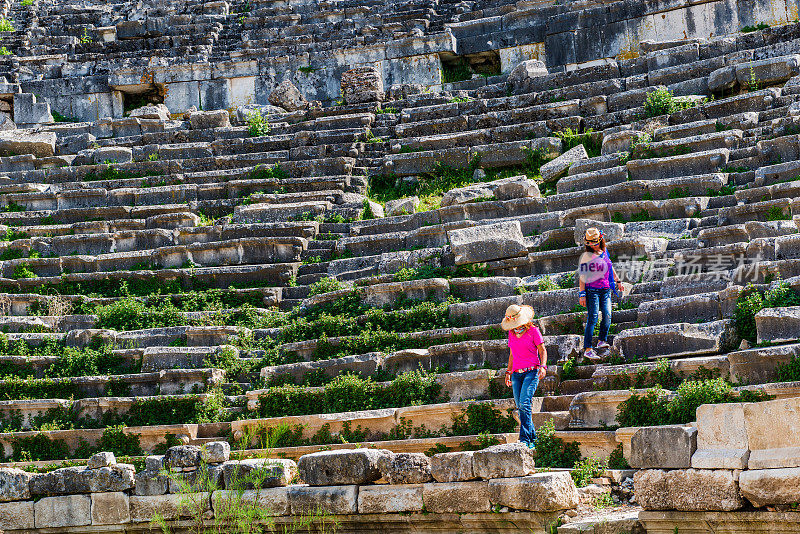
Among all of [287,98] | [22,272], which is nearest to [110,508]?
[22,272]

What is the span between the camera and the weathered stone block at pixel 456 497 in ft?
24.6

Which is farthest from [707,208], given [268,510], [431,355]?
[268,510]

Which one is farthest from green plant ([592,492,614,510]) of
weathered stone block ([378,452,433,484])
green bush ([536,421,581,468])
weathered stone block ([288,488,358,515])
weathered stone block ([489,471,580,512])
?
weathered stone block ([288,488,358,515])

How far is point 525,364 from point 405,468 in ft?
4.95

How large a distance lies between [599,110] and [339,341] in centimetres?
726

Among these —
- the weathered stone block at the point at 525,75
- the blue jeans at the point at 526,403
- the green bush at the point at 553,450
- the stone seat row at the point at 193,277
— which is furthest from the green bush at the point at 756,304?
the weathered stone block at the point at 525,75

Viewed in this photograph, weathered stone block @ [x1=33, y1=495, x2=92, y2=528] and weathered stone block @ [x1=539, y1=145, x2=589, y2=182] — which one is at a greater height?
weathered stone block @ [x1=539, y1=145, x2=589, y2=182]

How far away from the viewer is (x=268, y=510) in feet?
27.5

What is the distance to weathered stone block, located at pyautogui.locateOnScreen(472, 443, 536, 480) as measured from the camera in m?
7.31

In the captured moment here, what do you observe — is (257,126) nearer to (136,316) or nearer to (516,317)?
(136,316)

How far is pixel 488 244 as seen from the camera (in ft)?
40.1

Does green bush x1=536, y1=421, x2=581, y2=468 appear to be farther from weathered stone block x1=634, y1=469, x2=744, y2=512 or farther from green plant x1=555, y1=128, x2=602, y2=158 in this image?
green plant x1=555, y1=128, x2=602, y2=158

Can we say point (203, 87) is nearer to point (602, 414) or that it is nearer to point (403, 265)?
point (403, 265)

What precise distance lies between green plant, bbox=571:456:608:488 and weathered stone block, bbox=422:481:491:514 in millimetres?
876
